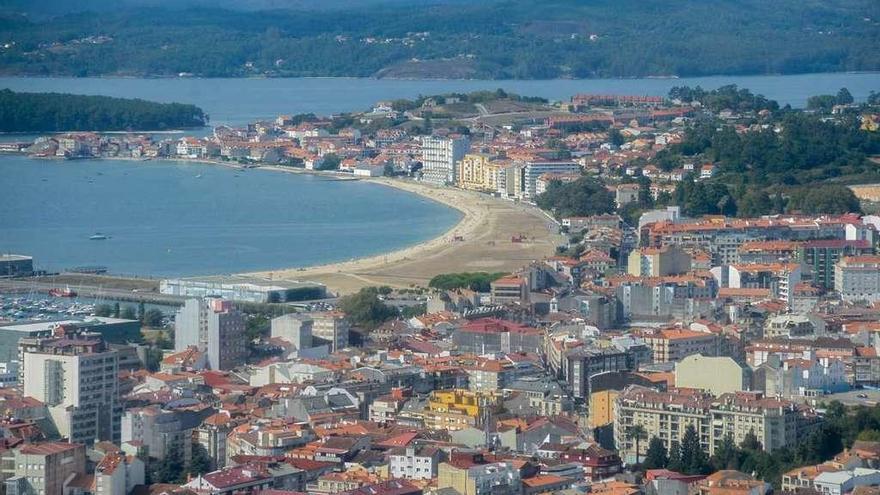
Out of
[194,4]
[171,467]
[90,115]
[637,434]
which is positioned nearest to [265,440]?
[171,467]

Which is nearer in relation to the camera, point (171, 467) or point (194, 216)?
point (171, 467)

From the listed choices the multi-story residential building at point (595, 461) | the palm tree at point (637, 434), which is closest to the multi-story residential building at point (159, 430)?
the multi-story residential building at point (595, 461)

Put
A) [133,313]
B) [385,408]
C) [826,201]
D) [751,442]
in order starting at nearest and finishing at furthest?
1. [751,442]
2. [385,408]
3. [133,313]
4. [826,201]

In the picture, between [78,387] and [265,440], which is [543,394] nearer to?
[265,440]

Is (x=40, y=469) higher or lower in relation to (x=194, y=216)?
higher

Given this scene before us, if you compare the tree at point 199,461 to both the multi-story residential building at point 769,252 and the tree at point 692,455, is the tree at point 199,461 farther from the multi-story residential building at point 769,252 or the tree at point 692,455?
the multi-story residential building at point 769,252

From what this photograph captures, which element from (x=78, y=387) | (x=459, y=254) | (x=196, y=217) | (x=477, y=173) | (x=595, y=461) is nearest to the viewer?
(x=595, y=461)

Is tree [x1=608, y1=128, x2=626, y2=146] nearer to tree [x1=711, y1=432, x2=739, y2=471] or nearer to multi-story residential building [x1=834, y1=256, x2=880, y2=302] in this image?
multi-story residential building [x1=834, y1=256, x2=880, y2=302]
